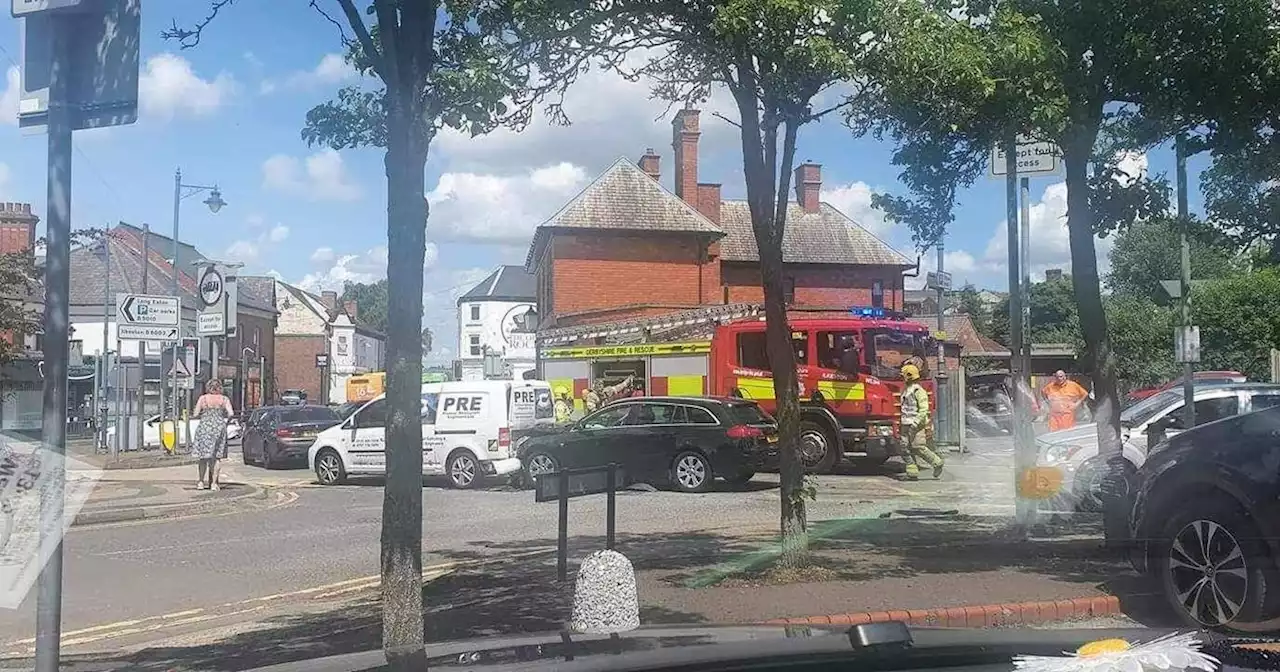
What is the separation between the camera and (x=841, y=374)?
20375 mm

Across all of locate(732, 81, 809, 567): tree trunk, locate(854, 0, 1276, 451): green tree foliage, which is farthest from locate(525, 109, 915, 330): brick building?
locate(732, 81, 809, 567): tree trunk

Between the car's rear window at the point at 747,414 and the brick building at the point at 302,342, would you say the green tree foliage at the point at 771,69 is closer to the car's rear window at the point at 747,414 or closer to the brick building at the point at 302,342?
A: the car's rear window at the point at 747,414

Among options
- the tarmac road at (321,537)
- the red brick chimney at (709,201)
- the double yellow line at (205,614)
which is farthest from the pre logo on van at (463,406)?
the red brick chimney at (709,201)

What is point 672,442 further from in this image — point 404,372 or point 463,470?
point 404,372

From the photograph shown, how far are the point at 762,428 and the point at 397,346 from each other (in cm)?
1332

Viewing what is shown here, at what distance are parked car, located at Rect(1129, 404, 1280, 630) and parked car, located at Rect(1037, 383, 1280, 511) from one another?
5.48 m

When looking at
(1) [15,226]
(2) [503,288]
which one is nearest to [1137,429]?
(1) [15,226]

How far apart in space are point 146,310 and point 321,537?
10.8 m

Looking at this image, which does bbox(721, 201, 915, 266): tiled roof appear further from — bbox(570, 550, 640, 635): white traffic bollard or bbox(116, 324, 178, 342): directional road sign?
bbox(570, 550, 640, 635): white traffic bollard

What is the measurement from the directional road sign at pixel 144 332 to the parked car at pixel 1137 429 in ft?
52.9

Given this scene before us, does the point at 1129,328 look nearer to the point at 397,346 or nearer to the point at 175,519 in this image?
the point at 175,519

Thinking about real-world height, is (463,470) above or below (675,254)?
below

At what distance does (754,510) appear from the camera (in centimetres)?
1455

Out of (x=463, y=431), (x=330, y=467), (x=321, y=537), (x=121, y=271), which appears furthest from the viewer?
(x=121, y=271)
